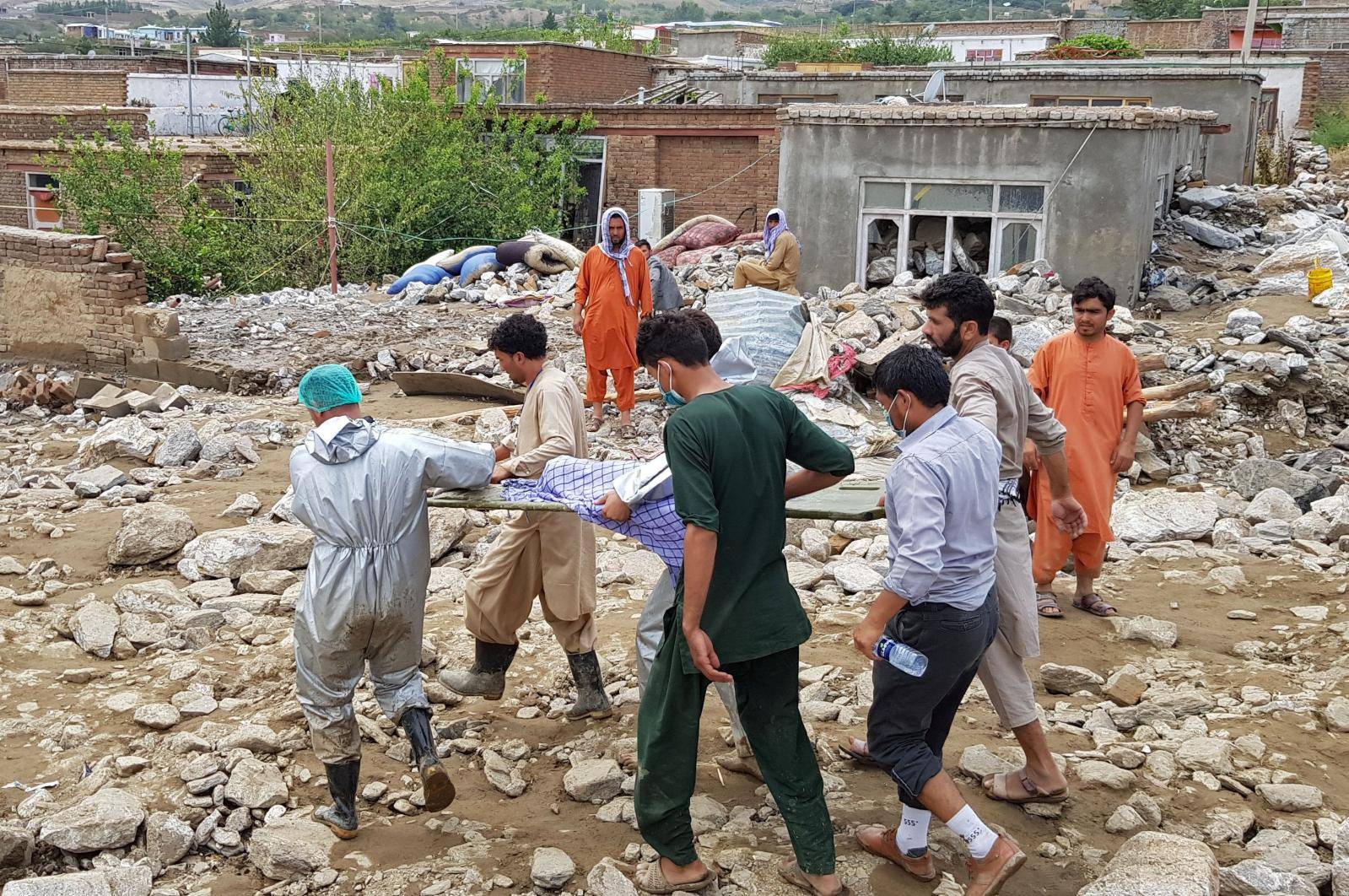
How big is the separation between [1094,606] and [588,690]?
2.54 metres

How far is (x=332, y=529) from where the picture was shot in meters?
3.65

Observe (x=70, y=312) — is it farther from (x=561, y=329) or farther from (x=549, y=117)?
(x=549, y=117)

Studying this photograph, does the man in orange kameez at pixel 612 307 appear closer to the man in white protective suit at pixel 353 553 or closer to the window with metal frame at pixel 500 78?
the man in white protective suit at pixel 353 553

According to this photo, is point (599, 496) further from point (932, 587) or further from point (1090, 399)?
point (1090, 399)

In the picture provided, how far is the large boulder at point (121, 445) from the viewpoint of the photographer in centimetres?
841

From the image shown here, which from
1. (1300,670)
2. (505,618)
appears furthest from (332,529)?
(1300,670)

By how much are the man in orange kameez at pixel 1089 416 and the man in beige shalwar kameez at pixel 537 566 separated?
7.43 ft

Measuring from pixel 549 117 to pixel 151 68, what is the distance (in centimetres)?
1329

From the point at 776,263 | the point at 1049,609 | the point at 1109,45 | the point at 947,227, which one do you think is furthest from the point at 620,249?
the point at 1109,45

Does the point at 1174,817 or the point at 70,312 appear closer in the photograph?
the point at 1174,817

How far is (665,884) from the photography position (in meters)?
3.43

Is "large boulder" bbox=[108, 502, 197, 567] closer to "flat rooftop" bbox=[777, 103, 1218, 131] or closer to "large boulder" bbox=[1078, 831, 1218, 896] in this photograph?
"large boulder" bbox=[1078, 831, 1218, 896]

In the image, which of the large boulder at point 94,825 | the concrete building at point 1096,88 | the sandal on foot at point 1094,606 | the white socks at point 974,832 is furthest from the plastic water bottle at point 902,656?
the concrete building at point 1096,88

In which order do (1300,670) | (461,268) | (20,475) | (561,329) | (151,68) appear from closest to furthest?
(1300,670) → (20,475) → (561,329) → (461,268) → (151,68)
